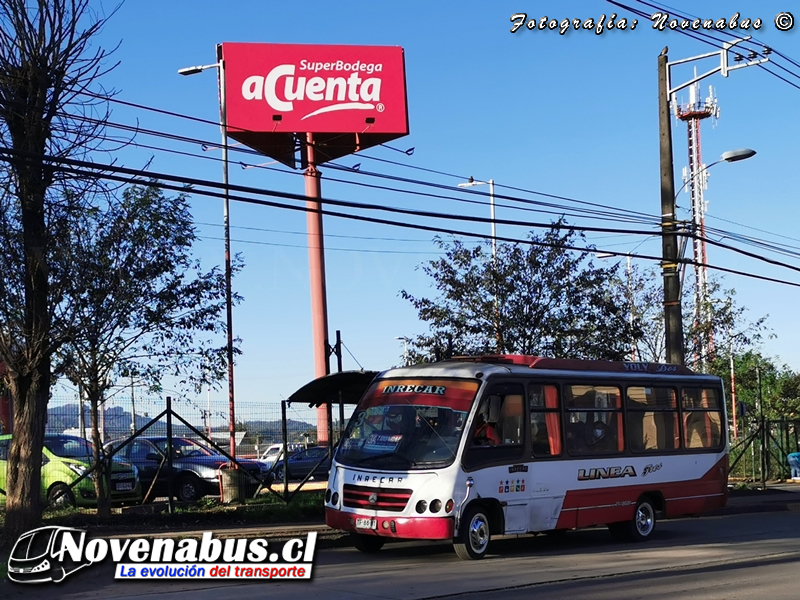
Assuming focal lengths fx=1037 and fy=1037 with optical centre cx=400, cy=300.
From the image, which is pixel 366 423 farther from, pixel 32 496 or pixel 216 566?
pixel 32 496

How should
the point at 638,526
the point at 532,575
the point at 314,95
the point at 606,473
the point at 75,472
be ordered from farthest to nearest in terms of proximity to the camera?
1. the point at 314,95
2. the point at 75,472
3. the point at 638,526
4. the point at 606,473
5. the point at 532,575

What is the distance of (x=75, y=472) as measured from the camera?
20.3 meters

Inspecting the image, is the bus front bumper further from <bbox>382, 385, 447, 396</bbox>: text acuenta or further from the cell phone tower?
the cell phone tower

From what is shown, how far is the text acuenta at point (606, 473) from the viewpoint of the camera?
16203mm

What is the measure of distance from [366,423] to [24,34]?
717 cm

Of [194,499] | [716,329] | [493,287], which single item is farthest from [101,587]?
[716,329]

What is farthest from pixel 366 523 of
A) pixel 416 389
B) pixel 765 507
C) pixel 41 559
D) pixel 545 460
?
pixel 765 507

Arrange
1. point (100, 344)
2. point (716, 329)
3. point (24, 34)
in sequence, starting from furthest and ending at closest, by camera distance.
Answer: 1. point (716, 329)
2. point (100, 344)
3. point (24, 34)

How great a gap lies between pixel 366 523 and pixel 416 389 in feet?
6.82

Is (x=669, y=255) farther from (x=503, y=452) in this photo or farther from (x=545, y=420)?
(x=503, y=452)

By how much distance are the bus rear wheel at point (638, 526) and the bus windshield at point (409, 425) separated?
4.39 meters

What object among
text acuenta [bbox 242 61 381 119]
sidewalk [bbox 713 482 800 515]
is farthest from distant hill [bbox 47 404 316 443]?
text acuenta [bbox 242 61 381 119]

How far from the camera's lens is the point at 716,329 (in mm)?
40250

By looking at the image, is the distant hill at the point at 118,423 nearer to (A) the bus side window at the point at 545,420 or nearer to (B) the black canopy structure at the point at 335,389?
(B) the black canopy structure at the point at 335,389
